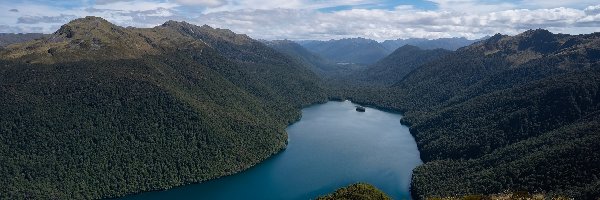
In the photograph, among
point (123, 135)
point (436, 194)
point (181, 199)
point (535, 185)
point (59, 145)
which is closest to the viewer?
point (535, 185)

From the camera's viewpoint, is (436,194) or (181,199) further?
(181,199)

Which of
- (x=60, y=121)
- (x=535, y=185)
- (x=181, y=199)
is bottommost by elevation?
(x=181, y=199)

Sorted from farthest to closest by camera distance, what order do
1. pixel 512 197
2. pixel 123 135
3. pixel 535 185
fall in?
pixel 123 135 < pixel 535 185 < pixel 512 197

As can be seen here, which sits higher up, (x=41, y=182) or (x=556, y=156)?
(x=556, y=156)

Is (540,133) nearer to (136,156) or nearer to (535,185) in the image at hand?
(535,185)

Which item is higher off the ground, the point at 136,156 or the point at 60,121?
the point at 60,121

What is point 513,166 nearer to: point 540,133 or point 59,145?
point 540,133

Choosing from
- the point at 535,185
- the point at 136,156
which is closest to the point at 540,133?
the point at 535,185

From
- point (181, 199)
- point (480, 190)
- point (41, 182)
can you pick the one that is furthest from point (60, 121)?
point (480, 190)

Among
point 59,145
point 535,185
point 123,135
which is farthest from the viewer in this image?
point 123,135
